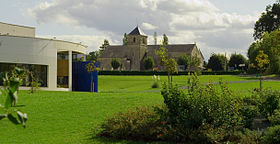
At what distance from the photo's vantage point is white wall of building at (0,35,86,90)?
32.2 metres

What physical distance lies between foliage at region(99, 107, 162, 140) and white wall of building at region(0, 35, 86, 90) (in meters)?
23.4

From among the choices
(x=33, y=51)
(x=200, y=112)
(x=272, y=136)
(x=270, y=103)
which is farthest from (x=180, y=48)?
(x=272, y=136)

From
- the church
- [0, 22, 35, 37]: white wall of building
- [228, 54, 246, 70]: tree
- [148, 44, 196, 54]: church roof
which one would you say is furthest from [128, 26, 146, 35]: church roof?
[0, 22, 35, 37]: white wall of building

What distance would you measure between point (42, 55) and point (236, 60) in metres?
68.0

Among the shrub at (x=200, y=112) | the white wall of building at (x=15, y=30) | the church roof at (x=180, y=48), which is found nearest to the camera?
the shrub at (x=200, y=112)

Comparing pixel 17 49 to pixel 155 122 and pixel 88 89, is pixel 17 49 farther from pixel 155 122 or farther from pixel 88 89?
pixel 155 122

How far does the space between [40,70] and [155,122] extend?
26.4 meters

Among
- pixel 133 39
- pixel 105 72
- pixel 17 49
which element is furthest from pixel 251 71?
pixel 133 39

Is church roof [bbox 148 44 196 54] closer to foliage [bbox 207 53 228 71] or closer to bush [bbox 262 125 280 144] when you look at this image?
foliage [bbox 207 53 228 71]

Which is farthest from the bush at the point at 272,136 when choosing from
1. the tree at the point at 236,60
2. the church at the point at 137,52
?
the church at the point at 137,52

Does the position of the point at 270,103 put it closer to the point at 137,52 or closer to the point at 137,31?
the point at 137,52

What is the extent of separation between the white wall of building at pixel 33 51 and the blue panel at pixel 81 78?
3.79m

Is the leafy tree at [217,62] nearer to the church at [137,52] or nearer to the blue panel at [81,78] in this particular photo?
the church at [137,52]

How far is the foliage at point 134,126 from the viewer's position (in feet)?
34.4
